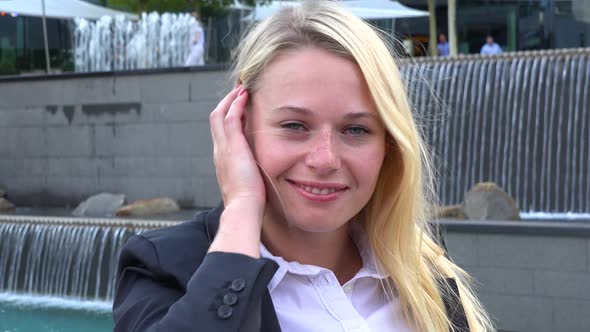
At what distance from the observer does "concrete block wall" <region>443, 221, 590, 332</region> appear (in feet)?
23.8

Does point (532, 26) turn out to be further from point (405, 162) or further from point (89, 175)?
point (405, 162)

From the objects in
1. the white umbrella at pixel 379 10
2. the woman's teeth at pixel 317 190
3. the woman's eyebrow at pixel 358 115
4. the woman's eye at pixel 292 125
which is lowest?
the woman's teeth at pixel 317 190

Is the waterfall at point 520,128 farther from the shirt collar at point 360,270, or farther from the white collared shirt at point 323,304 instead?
the white collared shirt at point 323,304

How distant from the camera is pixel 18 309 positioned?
9.50 meters

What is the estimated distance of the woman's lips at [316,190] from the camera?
176 cm

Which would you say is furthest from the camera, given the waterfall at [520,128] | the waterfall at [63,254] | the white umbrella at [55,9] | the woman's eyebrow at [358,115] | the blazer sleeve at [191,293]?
the white umbrella at [55,9]

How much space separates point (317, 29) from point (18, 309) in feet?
27.8

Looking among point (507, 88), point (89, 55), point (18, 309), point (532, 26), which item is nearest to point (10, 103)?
point (89, 55)

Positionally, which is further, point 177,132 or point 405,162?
point 177,132

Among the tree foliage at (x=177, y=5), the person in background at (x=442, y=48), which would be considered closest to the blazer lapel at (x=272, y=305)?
the person in background at (x=442, y=48)

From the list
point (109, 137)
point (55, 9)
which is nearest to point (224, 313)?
point (109, 137)

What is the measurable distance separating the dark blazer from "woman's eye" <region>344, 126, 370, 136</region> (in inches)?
12.4

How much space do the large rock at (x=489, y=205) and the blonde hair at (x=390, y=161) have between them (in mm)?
7292

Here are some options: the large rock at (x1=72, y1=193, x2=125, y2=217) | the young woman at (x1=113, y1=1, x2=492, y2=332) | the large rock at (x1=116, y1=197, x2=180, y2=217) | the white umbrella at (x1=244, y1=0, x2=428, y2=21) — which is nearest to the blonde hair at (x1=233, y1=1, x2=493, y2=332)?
the young woman at (x1=113, y1=1, x2=492, y2=332)
